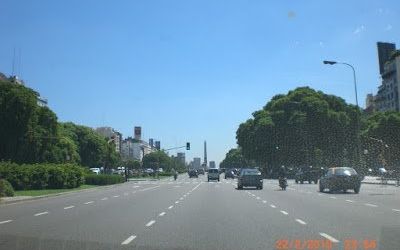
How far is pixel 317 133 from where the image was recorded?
86.1m

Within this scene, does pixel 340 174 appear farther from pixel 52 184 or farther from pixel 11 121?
pixel 11 121

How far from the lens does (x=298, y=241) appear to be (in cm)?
1351

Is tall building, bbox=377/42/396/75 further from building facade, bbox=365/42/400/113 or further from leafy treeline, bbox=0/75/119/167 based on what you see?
leafy treeline, bbox=0/75/119/167

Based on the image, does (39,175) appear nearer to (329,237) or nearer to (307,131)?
(329,237)

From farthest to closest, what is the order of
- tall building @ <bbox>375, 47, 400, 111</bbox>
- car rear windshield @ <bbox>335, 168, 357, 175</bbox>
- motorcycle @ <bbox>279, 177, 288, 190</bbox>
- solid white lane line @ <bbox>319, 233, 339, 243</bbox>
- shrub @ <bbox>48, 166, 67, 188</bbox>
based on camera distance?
1. tall building @ <bbox>375, 47, 400, 111</bbox>
2. shrub @ <bbox>48, 166, 67, 188</bbox>
3. motorcycle @ <bbox>279, 177, 288, 190</bbox>
4. car rear windshield @ <bbox>335, 168, 357, 175</bbox>
5. solid white lane line @ <bbox>319, 233, 339, 243</bbox>

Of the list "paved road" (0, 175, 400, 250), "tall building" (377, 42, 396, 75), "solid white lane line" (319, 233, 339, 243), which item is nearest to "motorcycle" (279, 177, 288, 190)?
"paved road" (0, 175, 400, 250)

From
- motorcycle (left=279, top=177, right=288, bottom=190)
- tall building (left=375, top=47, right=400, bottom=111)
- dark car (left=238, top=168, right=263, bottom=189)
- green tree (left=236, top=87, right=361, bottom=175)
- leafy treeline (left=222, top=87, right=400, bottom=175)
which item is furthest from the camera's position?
tall building (left=375, top=47, right=400, bottom=111)

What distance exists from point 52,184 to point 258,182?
16966 mm

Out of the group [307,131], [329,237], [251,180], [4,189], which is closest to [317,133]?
[307,131]

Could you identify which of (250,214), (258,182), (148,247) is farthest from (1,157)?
(148,247)

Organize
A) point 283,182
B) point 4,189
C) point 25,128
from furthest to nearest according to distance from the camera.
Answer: point 25,128 < point 283,182 < point 4,189

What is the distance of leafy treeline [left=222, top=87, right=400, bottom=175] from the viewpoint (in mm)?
85500

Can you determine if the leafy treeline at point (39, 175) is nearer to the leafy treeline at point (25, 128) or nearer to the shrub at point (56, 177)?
the shrub at point (56, 177)

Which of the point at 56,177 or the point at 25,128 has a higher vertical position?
the point at 25,128
